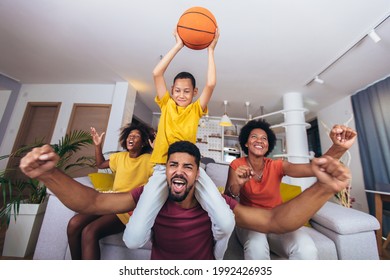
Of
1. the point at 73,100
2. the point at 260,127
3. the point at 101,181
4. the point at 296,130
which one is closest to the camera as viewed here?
the point at 260,127

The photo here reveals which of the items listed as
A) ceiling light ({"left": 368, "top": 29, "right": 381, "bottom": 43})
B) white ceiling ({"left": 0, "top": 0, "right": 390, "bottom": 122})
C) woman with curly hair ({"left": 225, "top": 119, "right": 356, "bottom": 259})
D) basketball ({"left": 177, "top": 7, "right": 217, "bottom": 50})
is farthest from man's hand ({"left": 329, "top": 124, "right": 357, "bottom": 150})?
ceiling light ({"left": 368, "top": 29, "right": 381, "bottom": 43})

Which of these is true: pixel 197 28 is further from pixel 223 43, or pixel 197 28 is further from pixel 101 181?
pixel 101 181

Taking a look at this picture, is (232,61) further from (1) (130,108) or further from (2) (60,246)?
(2) (60,246)

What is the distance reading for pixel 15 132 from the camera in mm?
3881

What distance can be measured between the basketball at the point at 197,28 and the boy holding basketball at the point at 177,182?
52 mm

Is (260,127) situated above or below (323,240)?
above

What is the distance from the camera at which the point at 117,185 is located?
4.94ft

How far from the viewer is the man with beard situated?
567 mm

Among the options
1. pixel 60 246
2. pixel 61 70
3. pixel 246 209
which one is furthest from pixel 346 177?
pixel 61 70

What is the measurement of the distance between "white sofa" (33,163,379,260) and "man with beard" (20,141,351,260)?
403 mm

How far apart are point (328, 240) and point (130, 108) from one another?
12.9ft

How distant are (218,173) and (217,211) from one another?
46.9 inches

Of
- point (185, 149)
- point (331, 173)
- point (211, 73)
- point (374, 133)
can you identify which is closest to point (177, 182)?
point (185, 149)
